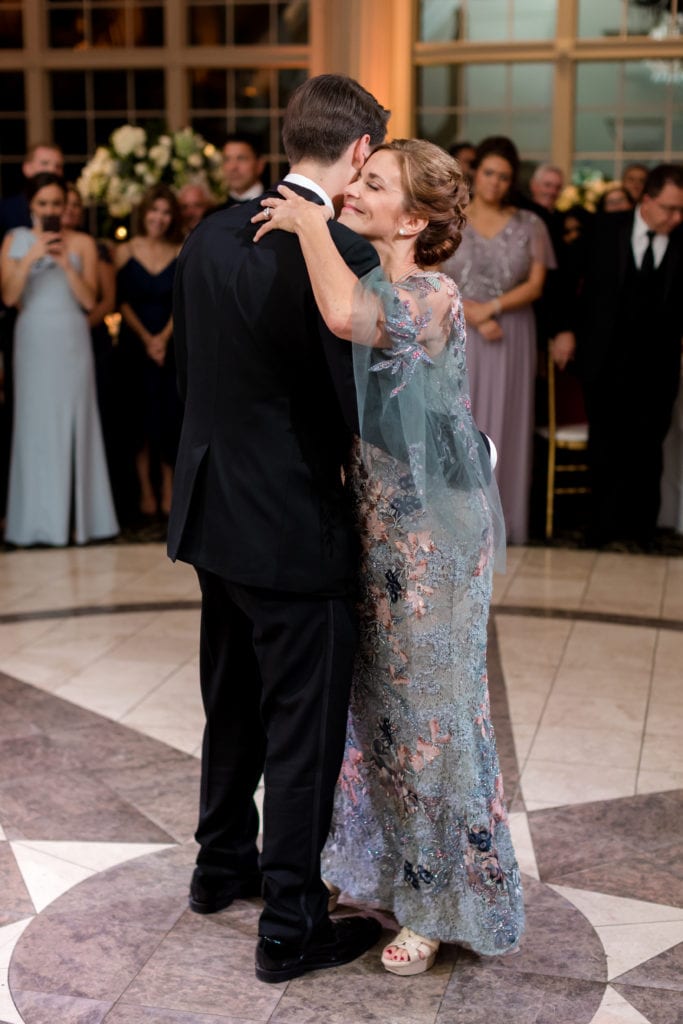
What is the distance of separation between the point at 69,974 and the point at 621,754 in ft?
5.98

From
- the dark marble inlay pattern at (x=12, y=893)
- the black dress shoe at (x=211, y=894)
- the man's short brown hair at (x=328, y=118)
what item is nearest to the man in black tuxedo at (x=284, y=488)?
the man's short brown hair at (x=328, y=118)

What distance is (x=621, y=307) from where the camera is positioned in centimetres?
680

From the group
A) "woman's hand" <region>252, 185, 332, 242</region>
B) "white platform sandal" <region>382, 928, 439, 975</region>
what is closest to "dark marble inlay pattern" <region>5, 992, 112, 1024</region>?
"white platform sandal" <region>382, 928, 439, 975</region>

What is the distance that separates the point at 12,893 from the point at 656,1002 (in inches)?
54.9

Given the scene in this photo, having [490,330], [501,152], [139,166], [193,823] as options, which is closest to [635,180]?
[501,152]

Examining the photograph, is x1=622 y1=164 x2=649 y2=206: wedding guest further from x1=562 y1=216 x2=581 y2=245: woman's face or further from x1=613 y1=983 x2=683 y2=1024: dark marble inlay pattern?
x1=613 y1=983 x2=683 y2=1024: dark marble inlay pattern

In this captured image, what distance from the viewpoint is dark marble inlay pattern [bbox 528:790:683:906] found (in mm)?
3125

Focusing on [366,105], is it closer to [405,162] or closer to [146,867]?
[405,162]

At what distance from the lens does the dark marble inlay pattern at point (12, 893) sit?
2979 mm

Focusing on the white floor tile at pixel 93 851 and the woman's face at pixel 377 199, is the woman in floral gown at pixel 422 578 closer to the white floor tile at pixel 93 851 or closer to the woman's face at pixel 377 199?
the woman's face at pixel 377 199

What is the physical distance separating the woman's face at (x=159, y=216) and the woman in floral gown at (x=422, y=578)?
4.84 metres

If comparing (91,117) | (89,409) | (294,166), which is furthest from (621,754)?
(91,117)

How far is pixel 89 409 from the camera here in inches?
274

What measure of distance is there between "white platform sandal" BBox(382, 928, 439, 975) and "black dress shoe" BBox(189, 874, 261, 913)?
39 cm
